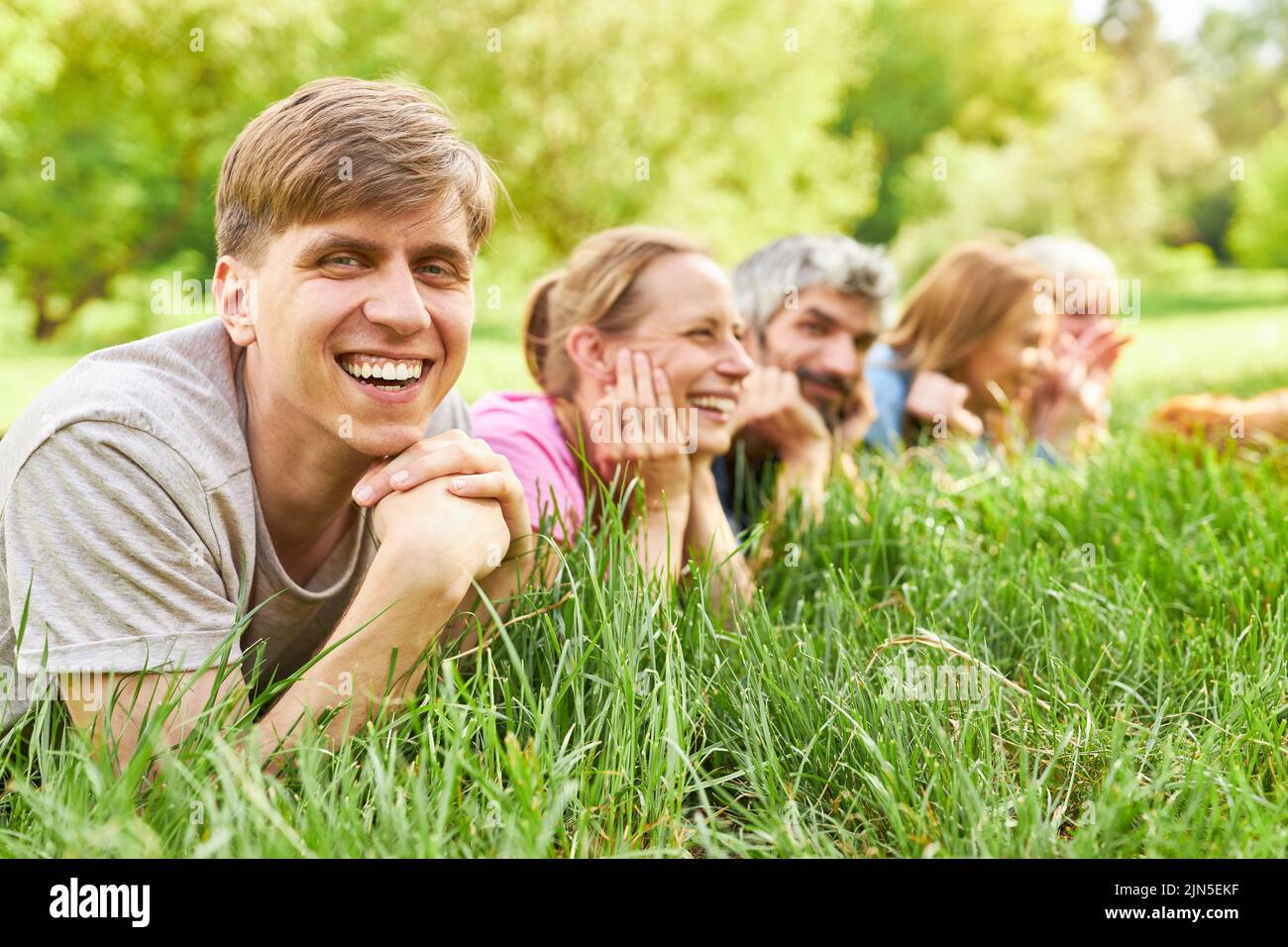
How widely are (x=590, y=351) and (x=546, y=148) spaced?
1557 cm

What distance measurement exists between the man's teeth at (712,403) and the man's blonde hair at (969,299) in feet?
7.46

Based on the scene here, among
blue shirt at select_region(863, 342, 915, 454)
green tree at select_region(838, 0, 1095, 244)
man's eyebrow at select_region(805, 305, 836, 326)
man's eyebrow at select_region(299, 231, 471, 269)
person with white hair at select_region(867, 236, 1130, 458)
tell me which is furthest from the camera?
green tree at select_region(838, 0, 1095, 244)

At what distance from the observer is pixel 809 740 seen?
79.3 inches

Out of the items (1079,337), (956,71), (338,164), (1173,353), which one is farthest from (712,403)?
(956,71)

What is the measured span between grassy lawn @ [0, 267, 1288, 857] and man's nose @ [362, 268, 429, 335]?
2.07 feet

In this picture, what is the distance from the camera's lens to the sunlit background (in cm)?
1642

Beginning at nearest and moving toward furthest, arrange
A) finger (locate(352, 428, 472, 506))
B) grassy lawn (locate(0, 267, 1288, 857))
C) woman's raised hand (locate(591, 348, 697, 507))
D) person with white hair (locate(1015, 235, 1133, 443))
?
grassy lawn (locate(0, 267, 1288, 857)), finger (locate(352, 428, 472, 506)), woman's raised hand (locate(591, 348, 697, 507)), person with white hair (locate(1015, 235, 1133, 443))

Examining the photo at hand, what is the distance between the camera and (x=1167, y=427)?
4699 millimetres

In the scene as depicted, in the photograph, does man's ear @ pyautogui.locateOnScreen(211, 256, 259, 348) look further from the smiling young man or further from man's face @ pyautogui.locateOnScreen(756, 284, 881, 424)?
man's face @ pyautogui.locateOnScreen(756, 284, 881, 424)

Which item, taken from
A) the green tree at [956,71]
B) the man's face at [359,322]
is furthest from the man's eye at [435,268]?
the green tree at [956,71]

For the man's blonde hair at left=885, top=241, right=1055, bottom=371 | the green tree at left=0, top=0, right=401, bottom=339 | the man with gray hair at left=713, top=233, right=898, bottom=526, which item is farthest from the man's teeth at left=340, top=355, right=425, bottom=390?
the green tree at left=0, top=0, right=401, bottom=339

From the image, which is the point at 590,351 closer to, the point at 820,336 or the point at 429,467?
the point at 429,467
